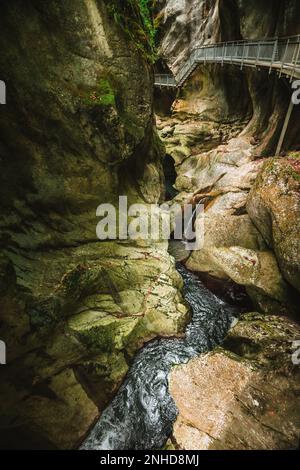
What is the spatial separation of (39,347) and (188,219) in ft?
31.7

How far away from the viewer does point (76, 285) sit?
716 cm

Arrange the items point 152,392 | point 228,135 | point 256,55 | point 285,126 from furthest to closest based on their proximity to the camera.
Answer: point 228,135 < point 256,55 < point 285,126 < point 152,392

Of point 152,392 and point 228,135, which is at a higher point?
point 228,135

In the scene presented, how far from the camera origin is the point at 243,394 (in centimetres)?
589

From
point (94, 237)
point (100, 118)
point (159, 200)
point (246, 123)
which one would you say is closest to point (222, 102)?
point (246, 123)

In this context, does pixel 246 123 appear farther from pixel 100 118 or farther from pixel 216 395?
pixel 216 395

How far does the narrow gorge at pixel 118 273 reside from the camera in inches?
225

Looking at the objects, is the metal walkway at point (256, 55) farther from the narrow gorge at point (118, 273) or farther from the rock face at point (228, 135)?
the rock face at point (228, 135)

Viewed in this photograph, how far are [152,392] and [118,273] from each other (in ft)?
12.2

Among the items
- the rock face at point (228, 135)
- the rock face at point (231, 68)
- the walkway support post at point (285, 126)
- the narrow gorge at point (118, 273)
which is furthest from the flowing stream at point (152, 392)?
the rock face at point (231, 68)

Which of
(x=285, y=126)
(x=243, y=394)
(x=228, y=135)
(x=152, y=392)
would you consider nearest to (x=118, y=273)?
(x=152, y=392)

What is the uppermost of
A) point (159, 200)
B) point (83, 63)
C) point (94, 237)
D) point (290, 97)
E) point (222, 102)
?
point (222, 102)

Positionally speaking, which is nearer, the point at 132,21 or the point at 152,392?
the point at 152,392

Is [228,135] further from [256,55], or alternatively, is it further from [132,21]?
[132,21]
